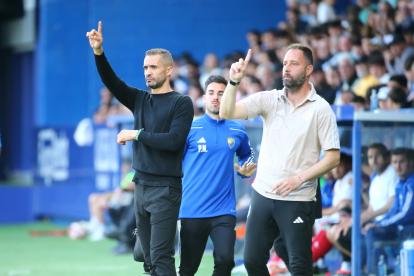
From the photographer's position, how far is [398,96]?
25.4ft

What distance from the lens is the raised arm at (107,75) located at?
500 cm

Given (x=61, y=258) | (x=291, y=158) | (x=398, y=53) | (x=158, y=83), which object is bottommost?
(x=61, y=258)

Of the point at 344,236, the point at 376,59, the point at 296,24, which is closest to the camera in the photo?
the point at 344,236

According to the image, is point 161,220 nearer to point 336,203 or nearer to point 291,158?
point 291,158

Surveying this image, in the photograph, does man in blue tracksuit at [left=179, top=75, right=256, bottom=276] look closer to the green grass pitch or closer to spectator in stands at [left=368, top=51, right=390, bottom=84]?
the green grass pitch

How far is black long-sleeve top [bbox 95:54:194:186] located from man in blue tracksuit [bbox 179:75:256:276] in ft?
2.01

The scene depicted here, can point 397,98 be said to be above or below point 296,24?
below

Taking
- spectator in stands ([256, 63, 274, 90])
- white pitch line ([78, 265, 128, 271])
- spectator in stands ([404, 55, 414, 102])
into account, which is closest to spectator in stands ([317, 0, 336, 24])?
spectator in stands ([256, 63, 274, 90])

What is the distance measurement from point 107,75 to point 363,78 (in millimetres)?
5642

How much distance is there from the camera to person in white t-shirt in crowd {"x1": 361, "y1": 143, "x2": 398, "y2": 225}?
274 inches

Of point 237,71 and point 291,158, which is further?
point 291,158

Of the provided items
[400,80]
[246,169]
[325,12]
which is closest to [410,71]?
[400,80]

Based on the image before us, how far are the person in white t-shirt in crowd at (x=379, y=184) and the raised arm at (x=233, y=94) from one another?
2.60 m

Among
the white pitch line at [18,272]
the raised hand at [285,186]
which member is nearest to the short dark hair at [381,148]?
the raised hand at [285,186]
